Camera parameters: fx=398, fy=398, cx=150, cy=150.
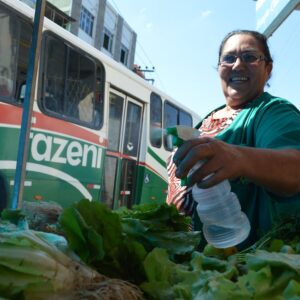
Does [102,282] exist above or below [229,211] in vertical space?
below

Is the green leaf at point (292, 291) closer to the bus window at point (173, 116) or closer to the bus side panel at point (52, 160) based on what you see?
the bus side panel at point (52, 160)

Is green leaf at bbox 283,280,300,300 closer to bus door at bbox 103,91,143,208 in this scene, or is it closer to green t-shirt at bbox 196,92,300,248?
green t-shirt at bbox 196,92,300,248

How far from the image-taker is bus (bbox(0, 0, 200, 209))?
17.1ft

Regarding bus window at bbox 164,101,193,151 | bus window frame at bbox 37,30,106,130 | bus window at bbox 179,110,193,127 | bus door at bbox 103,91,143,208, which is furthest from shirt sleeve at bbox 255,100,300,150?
bus window at bbox 179,110,193,127

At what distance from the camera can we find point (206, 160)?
3.62ft

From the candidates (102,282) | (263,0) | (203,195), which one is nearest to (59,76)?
(263,0)

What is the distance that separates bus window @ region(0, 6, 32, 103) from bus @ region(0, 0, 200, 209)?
0.04 feet

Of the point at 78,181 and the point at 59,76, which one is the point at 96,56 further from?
the point at 78,181

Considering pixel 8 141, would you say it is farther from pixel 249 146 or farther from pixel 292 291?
pixel 292 291

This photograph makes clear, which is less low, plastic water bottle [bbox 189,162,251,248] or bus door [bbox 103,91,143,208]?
bus door [bbox 103,91,143,208]

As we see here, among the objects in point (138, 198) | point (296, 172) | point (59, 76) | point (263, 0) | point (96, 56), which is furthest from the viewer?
point (138, 198)

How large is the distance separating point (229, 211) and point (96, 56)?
5.81 metres

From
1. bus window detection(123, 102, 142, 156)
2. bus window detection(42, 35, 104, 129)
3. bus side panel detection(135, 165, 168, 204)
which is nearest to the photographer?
bus window detection(42, 35, 104, 129)

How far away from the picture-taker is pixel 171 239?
121cm
